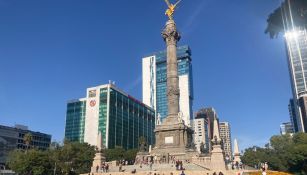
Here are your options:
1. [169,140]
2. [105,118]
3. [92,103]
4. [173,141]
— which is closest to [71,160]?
[169,140]

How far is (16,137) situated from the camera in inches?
4993

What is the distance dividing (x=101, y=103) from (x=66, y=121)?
2502cm

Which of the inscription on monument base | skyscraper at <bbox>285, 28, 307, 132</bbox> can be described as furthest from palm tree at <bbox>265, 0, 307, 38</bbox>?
skyscraper at <bbox>285, 28, 307, 132</bbox>

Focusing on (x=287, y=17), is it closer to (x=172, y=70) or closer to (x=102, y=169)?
(x=102, y=169)

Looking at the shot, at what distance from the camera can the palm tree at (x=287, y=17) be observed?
11891 millimetres

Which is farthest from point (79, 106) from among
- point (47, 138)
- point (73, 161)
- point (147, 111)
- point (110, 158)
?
point (73, 161)

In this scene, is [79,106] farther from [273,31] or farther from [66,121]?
[273,31]

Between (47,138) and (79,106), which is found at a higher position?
(79,106)

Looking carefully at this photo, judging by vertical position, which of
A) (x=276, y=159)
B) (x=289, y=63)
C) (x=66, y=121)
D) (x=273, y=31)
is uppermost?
(x=289, y=63)

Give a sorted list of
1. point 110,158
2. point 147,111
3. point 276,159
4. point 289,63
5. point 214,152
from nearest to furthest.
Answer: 1. point 214,152
2. point 276,159
3. point 110,158
4. point 147,111
5. point 289,63

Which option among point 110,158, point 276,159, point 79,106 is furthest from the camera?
point 79,106

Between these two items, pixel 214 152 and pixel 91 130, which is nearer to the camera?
pixel 214 152

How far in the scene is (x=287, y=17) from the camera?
1287 cm

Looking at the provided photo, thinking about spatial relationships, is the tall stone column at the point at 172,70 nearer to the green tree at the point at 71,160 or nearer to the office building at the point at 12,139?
the green tree at the point at 71,160
